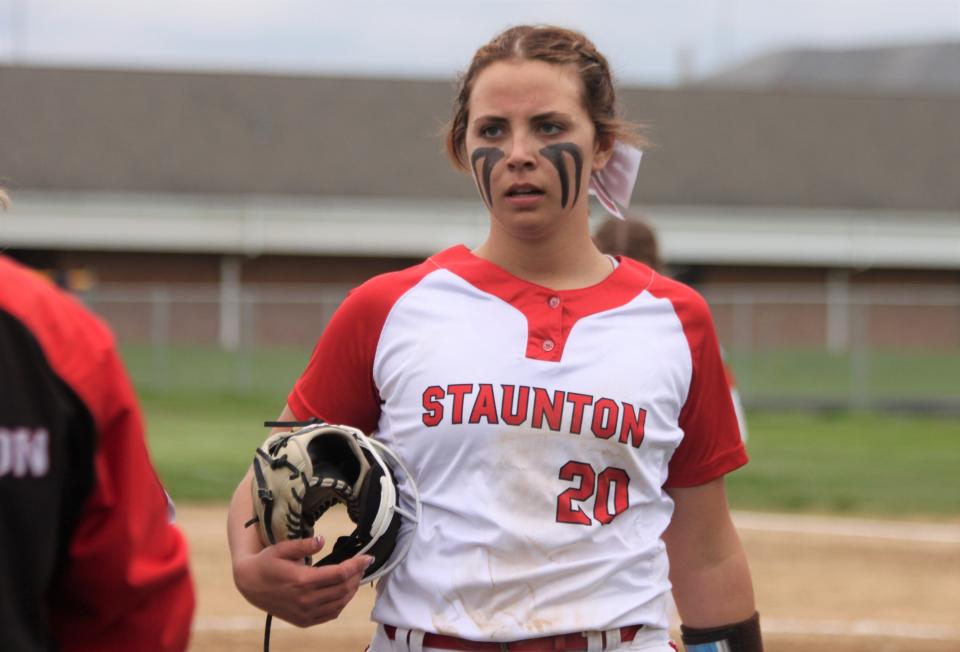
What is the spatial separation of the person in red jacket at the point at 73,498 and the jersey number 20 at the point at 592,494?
1.02 meters

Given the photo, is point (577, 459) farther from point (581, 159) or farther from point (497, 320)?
point (581, 159)

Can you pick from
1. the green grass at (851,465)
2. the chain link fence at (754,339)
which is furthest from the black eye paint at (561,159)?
the chain link fence at (754,339)

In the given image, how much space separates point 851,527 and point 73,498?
1014cm

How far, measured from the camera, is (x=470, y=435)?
2961 mm

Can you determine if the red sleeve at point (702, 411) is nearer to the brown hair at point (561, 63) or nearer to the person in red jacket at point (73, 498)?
the brown hair at point (561, 63)

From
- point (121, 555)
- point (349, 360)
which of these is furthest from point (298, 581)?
point (121, 555)

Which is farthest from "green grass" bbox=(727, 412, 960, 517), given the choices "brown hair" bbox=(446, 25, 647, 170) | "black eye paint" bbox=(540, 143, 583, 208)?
"black eye paint" bbox=(540, 143, 583, 208)

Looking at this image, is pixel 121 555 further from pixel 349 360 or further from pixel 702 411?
pixel 702 411

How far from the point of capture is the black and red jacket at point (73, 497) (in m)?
1.83

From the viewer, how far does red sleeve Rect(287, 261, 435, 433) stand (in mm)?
3125

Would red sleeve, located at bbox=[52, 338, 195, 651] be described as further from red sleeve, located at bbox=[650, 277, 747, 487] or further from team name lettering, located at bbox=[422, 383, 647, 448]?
red sleeve, located at bbox=[650, 277, 747, 487]

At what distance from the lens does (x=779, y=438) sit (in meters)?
18.6

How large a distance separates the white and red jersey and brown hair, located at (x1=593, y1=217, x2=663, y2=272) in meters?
2.76

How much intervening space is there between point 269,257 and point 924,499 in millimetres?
21178
